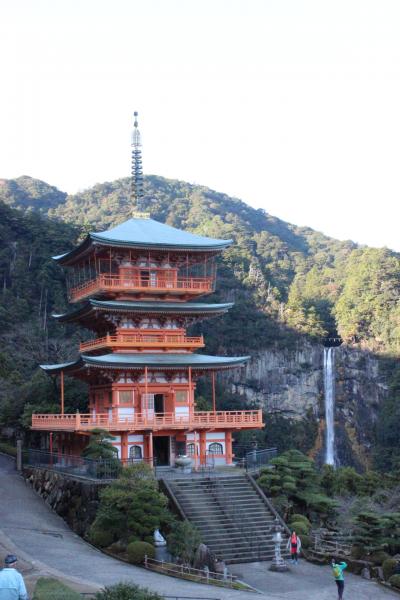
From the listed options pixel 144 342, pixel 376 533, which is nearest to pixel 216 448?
pixel 144 342

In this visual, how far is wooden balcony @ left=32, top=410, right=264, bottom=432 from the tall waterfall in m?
40.2

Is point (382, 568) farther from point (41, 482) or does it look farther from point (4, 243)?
point (4, 243)

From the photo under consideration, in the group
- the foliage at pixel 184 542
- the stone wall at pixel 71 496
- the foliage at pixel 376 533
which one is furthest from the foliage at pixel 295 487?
the stone wall at pixel 71 496

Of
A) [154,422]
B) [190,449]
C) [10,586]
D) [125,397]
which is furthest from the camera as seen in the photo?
[125,397]

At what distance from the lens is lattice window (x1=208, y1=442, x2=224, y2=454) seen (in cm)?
3444

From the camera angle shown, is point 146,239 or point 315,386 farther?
point 315,386

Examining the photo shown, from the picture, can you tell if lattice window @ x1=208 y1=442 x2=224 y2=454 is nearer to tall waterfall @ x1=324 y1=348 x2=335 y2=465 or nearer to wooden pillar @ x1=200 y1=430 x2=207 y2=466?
wooden pillar @ x1=200 y1=430 x2=207 y2=466

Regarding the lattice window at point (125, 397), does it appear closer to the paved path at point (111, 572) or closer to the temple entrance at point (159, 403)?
the temple entrance at point (159, 403)

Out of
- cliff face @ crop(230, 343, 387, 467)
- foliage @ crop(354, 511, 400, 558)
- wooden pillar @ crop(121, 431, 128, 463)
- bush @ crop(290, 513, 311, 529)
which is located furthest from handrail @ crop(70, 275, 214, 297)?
cliff face @ crop(230, 343, 387, 467)

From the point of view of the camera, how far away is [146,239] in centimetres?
3569

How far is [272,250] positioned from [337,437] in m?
46.7

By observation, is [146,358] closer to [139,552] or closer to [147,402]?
[147,402]

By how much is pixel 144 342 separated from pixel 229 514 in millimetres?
9913

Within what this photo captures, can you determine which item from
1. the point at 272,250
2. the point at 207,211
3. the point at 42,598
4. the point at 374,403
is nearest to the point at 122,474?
the point at 42,598
